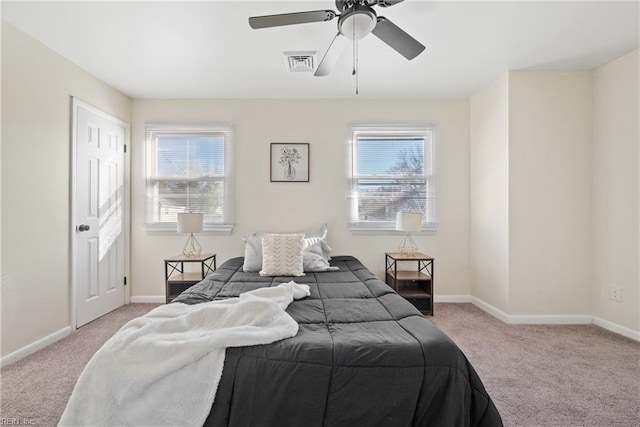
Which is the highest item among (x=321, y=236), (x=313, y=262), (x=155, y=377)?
(x=321, y=236)

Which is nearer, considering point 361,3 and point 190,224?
point 361,3

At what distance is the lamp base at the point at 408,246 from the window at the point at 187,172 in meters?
2.15

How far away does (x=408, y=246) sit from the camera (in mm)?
3840

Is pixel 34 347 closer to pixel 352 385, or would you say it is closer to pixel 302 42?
pixel 352 385

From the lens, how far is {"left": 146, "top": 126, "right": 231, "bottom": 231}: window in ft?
12.5

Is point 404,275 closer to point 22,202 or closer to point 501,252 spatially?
point 501,252

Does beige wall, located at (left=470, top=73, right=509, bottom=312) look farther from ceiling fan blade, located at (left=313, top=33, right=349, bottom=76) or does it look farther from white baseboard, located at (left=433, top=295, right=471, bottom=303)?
ceiling fan blade, located at (left=313, top=33, right=349, bottom=76)

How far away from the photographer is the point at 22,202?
2418 millimetres

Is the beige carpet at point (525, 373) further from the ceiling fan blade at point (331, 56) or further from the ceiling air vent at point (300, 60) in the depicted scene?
the ceiling air vent at point (300, 60)

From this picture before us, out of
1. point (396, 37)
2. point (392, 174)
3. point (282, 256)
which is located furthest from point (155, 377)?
point (392, 174)

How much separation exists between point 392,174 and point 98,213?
3.34 meters

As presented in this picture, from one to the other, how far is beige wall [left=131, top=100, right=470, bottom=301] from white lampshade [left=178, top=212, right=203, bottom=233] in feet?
1.44

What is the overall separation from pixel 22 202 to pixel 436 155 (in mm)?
4087

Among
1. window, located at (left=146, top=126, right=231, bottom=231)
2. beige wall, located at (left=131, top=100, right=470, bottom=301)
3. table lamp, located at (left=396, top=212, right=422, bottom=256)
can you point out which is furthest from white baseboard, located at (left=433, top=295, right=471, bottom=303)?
window, located at (left=146, top=126, right=231, bottom=231)
